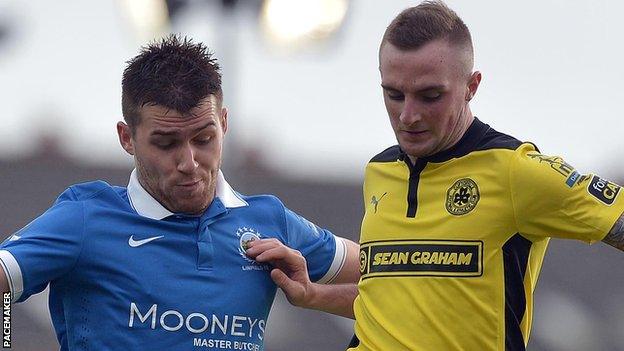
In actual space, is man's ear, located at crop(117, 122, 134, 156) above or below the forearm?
above

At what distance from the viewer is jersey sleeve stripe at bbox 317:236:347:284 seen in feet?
18.4

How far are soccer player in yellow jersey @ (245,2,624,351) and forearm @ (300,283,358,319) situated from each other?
141 millimetres

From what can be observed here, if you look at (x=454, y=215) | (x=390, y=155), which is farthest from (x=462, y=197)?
(x=390, y=155)

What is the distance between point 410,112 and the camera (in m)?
4.91

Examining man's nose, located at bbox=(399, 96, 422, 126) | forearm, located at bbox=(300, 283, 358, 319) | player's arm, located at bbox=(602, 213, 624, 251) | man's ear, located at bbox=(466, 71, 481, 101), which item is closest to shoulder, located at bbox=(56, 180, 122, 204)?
forearm, located at bbox=(300, 283, 358, 319)

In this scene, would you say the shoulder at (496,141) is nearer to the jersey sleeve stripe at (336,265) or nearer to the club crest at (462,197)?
the club crest at (462,197)

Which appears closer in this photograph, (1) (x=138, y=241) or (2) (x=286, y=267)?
(1) (x=138, y=241)

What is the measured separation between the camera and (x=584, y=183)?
15.6 feet

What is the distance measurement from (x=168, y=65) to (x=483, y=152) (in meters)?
1.14

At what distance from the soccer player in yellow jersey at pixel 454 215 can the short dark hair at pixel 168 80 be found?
61cm

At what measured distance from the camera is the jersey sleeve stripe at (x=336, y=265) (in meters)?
5.59

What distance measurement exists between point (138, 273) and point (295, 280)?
59 centimetres

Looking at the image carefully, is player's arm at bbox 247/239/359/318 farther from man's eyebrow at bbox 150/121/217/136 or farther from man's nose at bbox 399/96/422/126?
man's nose at bbox 399/96/422/126

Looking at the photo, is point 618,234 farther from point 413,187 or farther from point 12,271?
point 12,271
